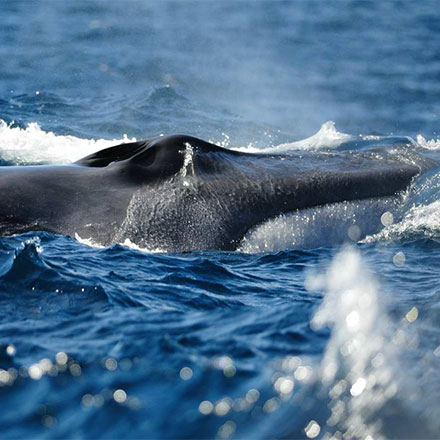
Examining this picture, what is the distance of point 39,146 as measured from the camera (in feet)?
57.7

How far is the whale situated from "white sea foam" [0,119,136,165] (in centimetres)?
581

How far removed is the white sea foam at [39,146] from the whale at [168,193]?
5805 millimetres

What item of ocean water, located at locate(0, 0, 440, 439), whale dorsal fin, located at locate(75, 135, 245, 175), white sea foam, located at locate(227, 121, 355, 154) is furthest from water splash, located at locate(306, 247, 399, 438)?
white sea foam, located at locate(227, 121, 355, 154)

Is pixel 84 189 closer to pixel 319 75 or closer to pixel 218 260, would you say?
pixel 218 260

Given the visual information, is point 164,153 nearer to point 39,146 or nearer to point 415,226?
point 415,226

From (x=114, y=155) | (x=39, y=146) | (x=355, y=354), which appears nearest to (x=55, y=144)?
(x=39, y=146)

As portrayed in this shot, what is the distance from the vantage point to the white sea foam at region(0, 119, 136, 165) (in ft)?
54.2

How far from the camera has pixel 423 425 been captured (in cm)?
606

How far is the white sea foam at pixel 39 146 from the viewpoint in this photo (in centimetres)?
1653

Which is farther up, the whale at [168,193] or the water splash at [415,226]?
the whale at [168,193]

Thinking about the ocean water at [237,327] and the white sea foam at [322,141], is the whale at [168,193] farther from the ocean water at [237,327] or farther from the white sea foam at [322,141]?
the white sea foam at [322,141]

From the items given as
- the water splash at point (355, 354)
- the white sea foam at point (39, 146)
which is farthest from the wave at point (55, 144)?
the water splash at point (355, 354)

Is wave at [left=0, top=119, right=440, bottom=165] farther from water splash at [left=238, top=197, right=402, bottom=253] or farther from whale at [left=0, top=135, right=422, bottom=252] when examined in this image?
whale at [left=0, top=135, right=422, bottom=252]

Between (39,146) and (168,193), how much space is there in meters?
8.25
